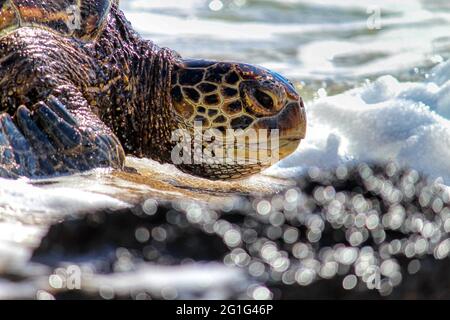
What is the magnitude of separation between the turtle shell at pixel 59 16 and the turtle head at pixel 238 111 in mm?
Answer: 586

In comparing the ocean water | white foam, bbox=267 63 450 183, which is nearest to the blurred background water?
the ocean water

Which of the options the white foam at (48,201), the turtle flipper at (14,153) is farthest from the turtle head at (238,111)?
the white foam at (48,201)

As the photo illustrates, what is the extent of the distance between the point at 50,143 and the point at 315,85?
5725 mm

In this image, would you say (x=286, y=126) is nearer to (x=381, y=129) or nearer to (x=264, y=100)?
(x=264, y=100)

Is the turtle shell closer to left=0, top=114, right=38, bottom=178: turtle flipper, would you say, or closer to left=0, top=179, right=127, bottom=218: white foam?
left=0, top=114, right=38, bottom=178: turtle flipper

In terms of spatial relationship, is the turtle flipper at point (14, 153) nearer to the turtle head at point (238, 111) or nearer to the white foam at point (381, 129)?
the turtle head at point (238, 111)

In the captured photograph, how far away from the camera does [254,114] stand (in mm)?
4980

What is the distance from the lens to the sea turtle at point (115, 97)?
4148mm

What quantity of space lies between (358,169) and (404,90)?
2.82 meters

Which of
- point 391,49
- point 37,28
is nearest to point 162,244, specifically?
point 37,28
